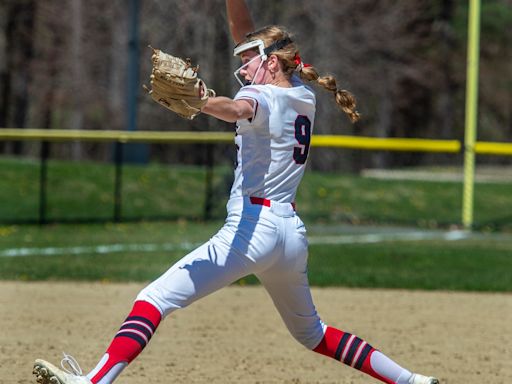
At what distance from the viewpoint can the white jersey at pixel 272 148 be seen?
5113 mm

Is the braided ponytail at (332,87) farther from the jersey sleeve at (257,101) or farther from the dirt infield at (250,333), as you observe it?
the dirt infield at (250,333)

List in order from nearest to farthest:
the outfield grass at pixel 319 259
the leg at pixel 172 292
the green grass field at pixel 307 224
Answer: the leg at pixel 172 292, the outfield grass at pixel 319 259, the green grass field at pixel 307 224

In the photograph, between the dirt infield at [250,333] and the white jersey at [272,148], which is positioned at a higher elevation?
the white jersey at [272,148]

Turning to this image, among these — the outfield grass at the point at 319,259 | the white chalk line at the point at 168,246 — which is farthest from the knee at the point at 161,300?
the white chalk line at the point at 168,246

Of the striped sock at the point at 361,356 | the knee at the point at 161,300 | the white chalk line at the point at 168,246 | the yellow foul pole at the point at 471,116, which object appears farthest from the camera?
the yellow foul pole at the point at 471,116

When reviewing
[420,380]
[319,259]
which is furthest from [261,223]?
[319,259]

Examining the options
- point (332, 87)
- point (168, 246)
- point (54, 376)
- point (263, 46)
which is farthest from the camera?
point (168, 246)

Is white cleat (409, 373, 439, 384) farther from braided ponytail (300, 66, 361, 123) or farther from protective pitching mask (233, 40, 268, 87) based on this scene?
protective pitching mask (233, 40, 268, 87)

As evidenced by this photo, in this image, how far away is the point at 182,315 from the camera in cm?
937

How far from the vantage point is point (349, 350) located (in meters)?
5.50

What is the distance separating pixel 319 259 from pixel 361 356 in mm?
8274

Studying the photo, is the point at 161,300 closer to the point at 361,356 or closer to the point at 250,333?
the point at 361,356

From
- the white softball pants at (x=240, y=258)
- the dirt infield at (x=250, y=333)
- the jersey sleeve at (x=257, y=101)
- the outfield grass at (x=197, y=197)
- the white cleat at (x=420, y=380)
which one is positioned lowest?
the outfield grass at (x=197, y=197)

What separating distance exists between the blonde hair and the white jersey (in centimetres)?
12
